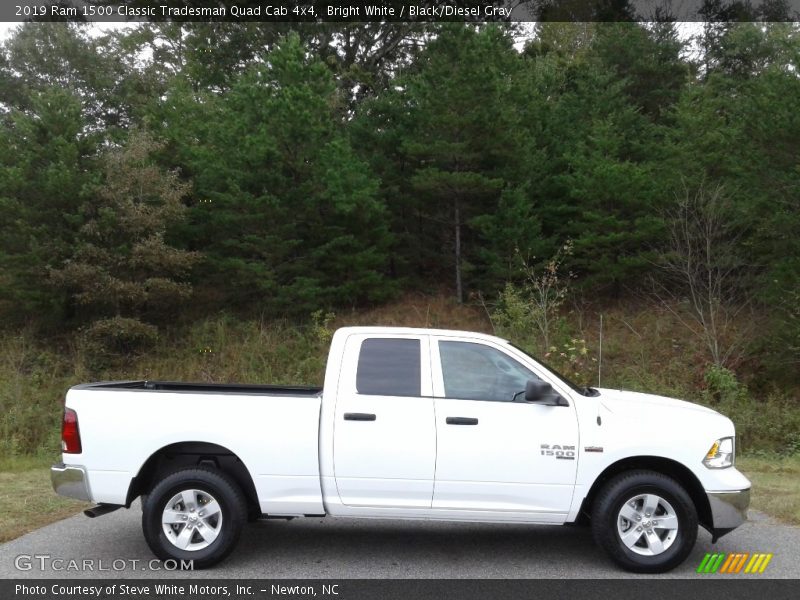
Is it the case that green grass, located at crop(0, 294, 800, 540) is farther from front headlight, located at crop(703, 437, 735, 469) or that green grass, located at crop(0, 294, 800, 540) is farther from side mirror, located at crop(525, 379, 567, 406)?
side mirror, located at crop(525, 379, 567, 406)

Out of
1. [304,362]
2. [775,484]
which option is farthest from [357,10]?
[775,484]

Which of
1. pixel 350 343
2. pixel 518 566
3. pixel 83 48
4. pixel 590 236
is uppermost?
pixel 83 48

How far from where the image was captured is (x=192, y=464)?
6605 mm

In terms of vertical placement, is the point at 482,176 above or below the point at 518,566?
above

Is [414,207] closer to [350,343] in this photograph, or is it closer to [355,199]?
[355,199]

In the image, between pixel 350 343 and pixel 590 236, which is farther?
pixel 590 236

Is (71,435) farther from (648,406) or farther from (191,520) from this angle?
(648,406)

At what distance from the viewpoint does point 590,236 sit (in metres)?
21.5

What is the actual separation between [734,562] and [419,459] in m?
2.85

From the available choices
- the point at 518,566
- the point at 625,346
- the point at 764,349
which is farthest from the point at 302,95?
the point at 518,566

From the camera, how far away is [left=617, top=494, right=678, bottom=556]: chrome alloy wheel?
6211 millimetres

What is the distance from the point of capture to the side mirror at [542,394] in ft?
20.3

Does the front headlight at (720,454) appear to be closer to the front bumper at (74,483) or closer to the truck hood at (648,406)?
the truck hood at (648,406)

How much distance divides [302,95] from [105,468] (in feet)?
52.6
